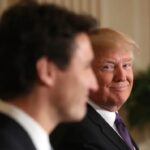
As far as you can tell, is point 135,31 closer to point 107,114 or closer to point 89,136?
point 107,114

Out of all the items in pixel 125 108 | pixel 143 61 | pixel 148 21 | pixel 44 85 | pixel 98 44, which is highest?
pixel 44 85

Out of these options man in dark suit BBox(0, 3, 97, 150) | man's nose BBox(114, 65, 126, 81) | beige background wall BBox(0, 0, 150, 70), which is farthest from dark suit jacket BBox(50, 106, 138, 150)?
beige background wall BBox(0, 0, 150, 70)

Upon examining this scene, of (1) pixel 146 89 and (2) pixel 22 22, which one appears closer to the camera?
(2) pixel 22 22

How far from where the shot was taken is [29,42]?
1.38m

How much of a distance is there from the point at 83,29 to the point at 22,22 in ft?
0.61

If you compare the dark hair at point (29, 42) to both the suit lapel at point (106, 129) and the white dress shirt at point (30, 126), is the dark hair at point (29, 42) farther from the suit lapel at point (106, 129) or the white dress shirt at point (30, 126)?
the suit lapel at point (106, 129)

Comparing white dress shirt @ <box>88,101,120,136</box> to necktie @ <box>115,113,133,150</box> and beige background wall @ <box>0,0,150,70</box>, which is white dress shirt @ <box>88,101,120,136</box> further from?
beige background wall @ <box>0,0,150,70</box>

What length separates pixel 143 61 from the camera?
222 inches

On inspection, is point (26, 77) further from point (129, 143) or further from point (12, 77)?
point (129, 143)

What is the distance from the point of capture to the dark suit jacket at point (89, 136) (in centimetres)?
209

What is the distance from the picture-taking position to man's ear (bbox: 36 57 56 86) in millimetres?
1373

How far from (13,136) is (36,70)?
19cm

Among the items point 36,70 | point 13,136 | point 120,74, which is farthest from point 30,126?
point 120,74

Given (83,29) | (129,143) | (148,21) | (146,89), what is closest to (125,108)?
(146,89)
